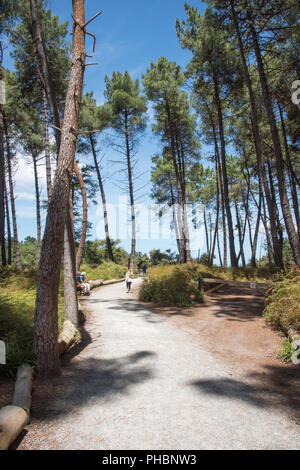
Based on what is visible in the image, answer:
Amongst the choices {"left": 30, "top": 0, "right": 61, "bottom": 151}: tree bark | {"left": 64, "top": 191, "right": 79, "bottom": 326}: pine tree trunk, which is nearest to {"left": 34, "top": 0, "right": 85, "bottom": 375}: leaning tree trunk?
{"left": 30, "top": 0, "right": 61, "bottom": 151}: tree bark

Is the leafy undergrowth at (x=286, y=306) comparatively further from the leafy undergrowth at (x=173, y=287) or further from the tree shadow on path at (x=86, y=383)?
the tree shadow on path at (x=86, y=383)

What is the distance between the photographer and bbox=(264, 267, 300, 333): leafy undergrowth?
18.4 ft

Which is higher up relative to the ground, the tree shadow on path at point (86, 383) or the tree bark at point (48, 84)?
the tree bark at point (48, 84)

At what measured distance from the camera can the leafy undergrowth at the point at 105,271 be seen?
1964cm

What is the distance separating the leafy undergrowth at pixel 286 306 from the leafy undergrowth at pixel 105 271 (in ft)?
45.4

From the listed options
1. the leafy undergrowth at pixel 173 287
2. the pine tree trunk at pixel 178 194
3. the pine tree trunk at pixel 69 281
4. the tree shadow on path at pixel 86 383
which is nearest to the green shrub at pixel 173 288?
the leafy undergrowth at pixel 173 287

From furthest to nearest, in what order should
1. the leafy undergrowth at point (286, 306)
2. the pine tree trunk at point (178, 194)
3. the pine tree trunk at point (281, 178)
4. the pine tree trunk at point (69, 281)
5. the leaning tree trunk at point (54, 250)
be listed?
the pine tree trunk at point (178, 194), the pine tree trunk at point (281, 178), the pine tree trunk at point (69, 281), the leafy undergrowth at point (286, 306), the leaning tree trunk at point (54, 250)

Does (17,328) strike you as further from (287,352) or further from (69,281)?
(287,352)

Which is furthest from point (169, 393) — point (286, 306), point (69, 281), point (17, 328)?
point (286, 306)

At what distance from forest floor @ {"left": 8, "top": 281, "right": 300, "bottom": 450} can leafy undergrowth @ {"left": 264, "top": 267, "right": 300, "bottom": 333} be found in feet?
1.08

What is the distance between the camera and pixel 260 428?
8.76 ft

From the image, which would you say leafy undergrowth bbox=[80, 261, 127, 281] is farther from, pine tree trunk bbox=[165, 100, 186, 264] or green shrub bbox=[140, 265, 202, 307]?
green shrub bbox=[140, 265, 202, 307]

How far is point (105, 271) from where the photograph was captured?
20969 millimetres

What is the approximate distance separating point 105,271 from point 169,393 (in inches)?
→ 706
